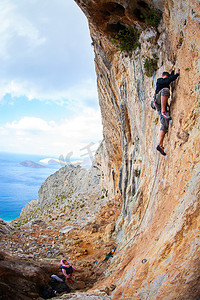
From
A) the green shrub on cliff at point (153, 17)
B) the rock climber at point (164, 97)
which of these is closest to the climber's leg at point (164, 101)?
the rock climber at point (164, 97)

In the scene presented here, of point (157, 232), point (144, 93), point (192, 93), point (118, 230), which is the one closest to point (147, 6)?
point (144, 93)

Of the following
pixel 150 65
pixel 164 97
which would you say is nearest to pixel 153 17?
pixel 150 65

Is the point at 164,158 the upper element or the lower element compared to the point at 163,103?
lower

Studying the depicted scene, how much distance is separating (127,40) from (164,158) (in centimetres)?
575

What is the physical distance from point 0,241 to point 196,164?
32.4ft

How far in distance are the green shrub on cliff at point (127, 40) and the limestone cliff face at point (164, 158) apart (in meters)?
0.30

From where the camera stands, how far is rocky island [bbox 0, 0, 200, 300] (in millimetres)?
3201

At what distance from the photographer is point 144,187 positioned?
6.69 m

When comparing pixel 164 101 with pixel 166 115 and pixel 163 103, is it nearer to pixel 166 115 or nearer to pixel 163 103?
pixel 163 103

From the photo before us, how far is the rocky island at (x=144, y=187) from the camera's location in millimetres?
3201

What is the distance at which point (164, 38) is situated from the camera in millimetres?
5309

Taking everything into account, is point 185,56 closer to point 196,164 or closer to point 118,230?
point 196,164

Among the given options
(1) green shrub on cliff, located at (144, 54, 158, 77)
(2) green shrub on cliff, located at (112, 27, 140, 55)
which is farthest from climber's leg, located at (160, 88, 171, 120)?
(2) green shrub on cliff, located at (112, 27, 140, 55)

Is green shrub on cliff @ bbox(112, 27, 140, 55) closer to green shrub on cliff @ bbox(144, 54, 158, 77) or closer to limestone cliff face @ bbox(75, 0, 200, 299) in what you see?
limestone cliff face @ bbox(75, 0, 200, 299)
